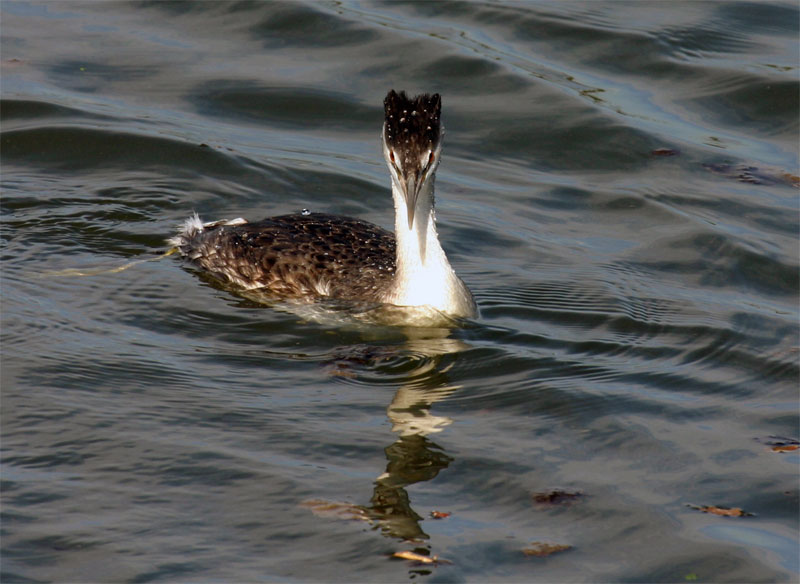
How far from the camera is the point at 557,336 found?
9.11m

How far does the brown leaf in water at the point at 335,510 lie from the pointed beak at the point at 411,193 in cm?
239

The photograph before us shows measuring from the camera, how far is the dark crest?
8.42m

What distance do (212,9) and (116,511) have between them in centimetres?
1016

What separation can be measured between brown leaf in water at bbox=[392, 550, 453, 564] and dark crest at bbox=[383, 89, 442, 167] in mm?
3026

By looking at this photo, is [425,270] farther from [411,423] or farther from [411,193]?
[411,423]

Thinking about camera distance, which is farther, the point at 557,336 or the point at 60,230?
the point at 60,230

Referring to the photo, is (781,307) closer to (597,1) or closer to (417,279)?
(417,279)

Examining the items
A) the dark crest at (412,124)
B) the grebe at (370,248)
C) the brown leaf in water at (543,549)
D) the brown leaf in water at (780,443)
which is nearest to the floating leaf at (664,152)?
the grebe at (370,248)

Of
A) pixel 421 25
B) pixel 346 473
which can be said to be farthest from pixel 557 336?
pixel 421 25

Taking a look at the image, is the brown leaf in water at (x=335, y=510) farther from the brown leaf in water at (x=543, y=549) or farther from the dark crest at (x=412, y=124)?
the dark crest at (x=412, y=124)

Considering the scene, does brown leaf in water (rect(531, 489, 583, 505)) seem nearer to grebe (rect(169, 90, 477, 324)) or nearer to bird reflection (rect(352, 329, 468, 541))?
bird reflection (rect(352, 329, 468, 541))

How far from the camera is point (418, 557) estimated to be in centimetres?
633

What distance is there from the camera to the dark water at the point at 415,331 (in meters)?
6.59

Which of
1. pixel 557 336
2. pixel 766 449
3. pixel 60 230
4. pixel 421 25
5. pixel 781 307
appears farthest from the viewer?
pixel 421 25
